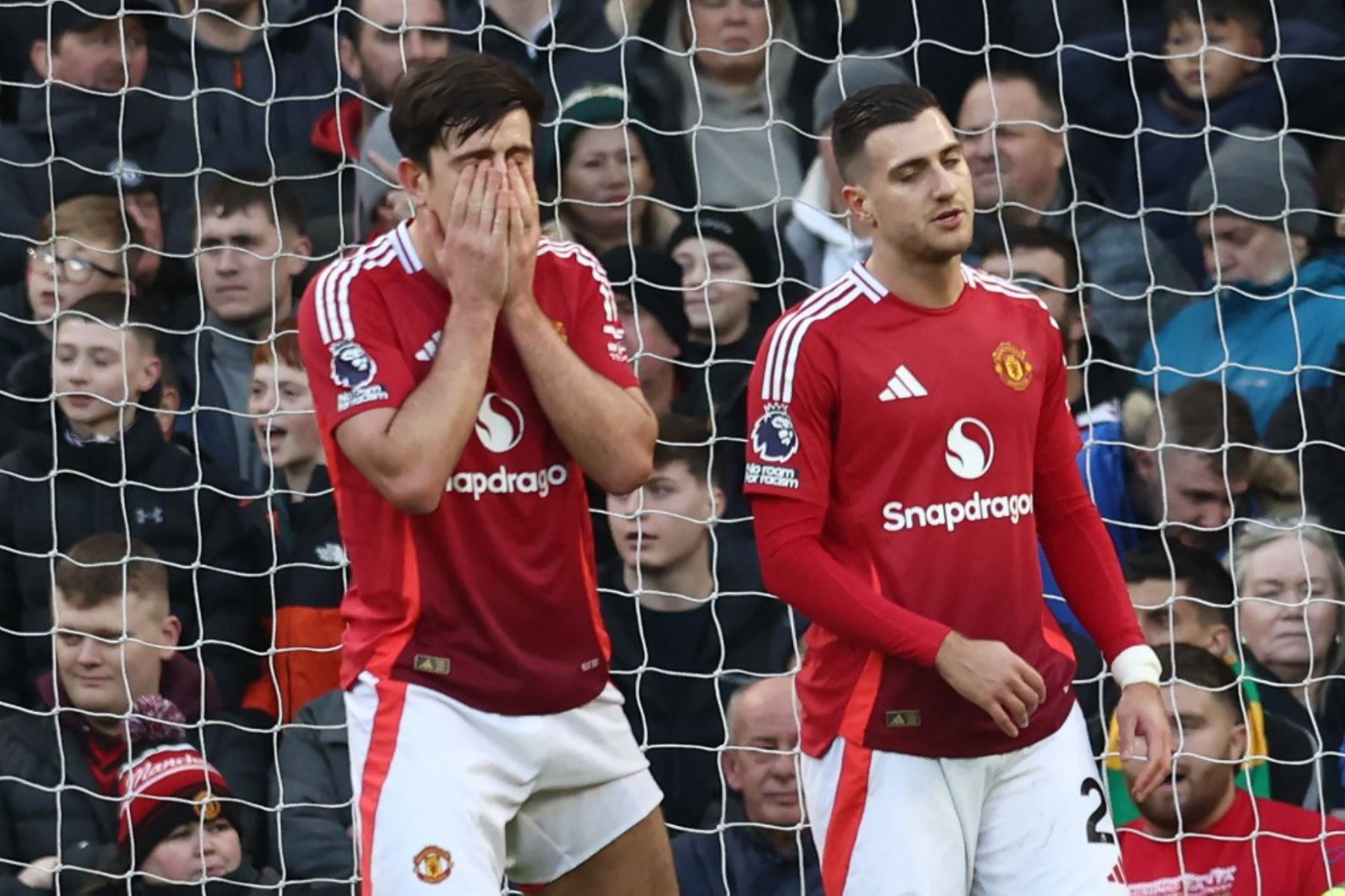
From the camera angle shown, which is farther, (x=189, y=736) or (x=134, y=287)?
(x=134, y=287)

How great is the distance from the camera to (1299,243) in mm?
4844

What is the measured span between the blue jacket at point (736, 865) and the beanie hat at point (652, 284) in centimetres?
113

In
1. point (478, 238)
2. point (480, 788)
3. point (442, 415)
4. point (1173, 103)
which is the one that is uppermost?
point (1173, 103)

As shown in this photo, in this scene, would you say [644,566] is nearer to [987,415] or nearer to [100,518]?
[100,518]

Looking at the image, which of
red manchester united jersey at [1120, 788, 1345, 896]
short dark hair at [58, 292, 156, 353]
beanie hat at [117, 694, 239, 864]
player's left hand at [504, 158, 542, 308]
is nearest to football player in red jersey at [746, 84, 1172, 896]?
player's left hand at [504, 158, 542, 308]

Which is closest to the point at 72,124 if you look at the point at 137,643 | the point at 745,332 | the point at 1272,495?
the point at 137,643

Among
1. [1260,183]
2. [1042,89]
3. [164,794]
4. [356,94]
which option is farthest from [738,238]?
[164,794]

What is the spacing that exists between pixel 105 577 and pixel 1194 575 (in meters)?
2.29

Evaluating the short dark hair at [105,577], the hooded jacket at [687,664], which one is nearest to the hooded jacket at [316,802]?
the short dark hair at [105,577]

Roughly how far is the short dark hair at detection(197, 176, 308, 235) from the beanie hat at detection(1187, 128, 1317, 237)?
2.07 meters

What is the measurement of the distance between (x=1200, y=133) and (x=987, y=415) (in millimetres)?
2349

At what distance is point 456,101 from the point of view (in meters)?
2.63

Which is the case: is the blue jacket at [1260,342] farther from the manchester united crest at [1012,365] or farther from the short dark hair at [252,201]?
the short dark hair at [252,201]

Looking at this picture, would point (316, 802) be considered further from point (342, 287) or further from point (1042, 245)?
point (1042, 245)
